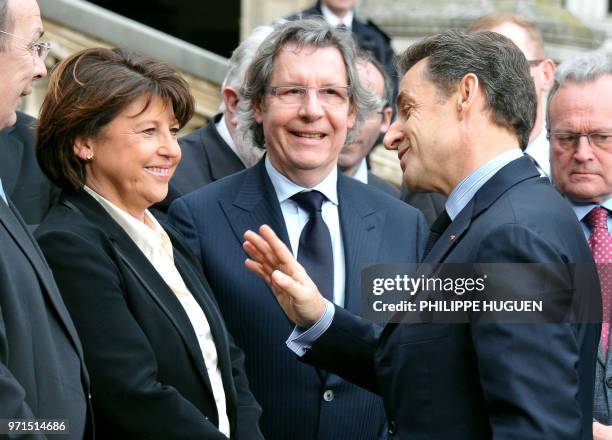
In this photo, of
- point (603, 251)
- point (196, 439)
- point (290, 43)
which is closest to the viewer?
point (196, 439)

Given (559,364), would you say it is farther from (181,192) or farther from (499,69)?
(181,192)

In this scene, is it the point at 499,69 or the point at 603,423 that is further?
the point at 603,423

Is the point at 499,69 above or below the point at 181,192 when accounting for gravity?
above

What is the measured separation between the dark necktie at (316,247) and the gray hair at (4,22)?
4.73ft

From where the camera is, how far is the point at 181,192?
5.14 meters

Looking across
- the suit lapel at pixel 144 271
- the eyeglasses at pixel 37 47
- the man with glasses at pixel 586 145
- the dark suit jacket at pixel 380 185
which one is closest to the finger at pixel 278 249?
the suit lapel at pixel 144 271

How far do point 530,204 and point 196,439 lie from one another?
1.23 m

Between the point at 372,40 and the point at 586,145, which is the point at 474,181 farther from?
the point at 372,40

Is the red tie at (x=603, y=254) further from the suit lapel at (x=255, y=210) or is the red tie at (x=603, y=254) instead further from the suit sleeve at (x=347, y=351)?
the suit lapel at (x=255, y=210)

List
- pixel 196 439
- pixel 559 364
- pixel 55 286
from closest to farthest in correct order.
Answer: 1. pixel 559 364
2. pixel 55 286
3. pixel 196 439

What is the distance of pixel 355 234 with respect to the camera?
449 cm

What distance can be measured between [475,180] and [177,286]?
3.59 ft

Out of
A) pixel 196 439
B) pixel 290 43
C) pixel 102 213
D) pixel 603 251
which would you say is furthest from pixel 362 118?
pixel 196 439

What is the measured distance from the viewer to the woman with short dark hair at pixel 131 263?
350 centimetres
